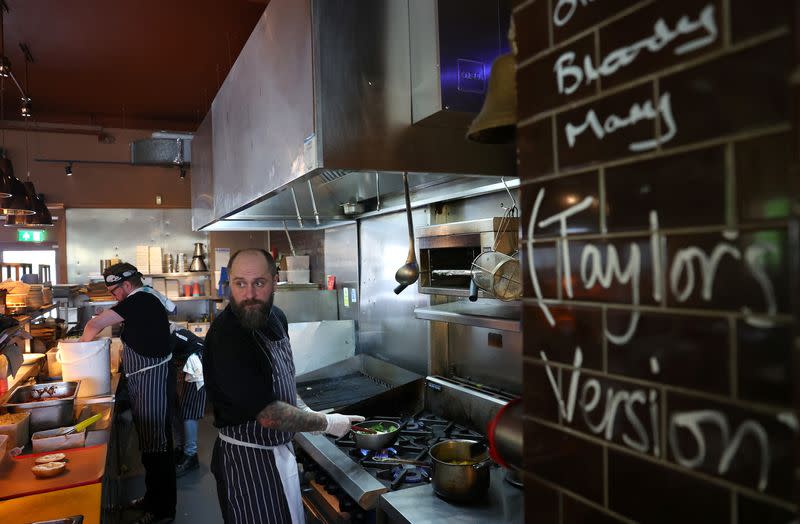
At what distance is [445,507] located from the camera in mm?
1904

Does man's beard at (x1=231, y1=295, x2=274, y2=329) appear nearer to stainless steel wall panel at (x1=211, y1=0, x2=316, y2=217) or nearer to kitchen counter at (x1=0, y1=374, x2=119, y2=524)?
stainless steel wall panel at (x1=211, y1=0, x2=316, y2=217)

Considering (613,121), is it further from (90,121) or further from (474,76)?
(90,121)

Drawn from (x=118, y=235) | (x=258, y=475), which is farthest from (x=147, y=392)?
(x=118, y=235)

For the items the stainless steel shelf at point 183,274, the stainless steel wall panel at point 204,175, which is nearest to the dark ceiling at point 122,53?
the stainless steel wall panel at point 204,175

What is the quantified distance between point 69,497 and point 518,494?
1791 mm

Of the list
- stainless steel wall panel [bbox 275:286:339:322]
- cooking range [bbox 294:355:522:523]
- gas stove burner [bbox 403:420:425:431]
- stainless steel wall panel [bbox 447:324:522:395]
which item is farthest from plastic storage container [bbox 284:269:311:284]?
gas stove burner [bbox 403:420:425:431]

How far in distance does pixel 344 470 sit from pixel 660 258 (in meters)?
1.89

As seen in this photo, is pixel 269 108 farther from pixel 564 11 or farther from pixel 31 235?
pixel 31 235

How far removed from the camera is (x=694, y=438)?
27.2 inches

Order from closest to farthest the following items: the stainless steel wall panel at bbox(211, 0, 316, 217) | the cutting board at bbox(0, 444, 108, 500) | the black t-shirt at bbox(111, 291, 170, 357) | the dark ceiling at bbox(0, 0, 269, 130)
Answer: the stainless steel wall panel at bbox(211, 0, 316, 217), the cutting board at bbox(0, 444, 108, 500), the black t-shirt at bbox(111, 291, 170, 357), the dark ceiling at bbox(0, 0, 269, 130)

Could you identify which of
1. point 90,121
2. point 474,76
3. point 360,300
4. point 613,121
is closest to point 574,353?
point 613,121

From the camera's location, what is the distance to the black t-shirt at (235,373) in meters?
2.21

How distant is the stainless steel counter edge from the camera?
204 centimetres

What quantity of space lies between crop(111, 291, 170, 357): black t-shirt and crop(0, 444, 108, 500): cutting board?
1445 mm
